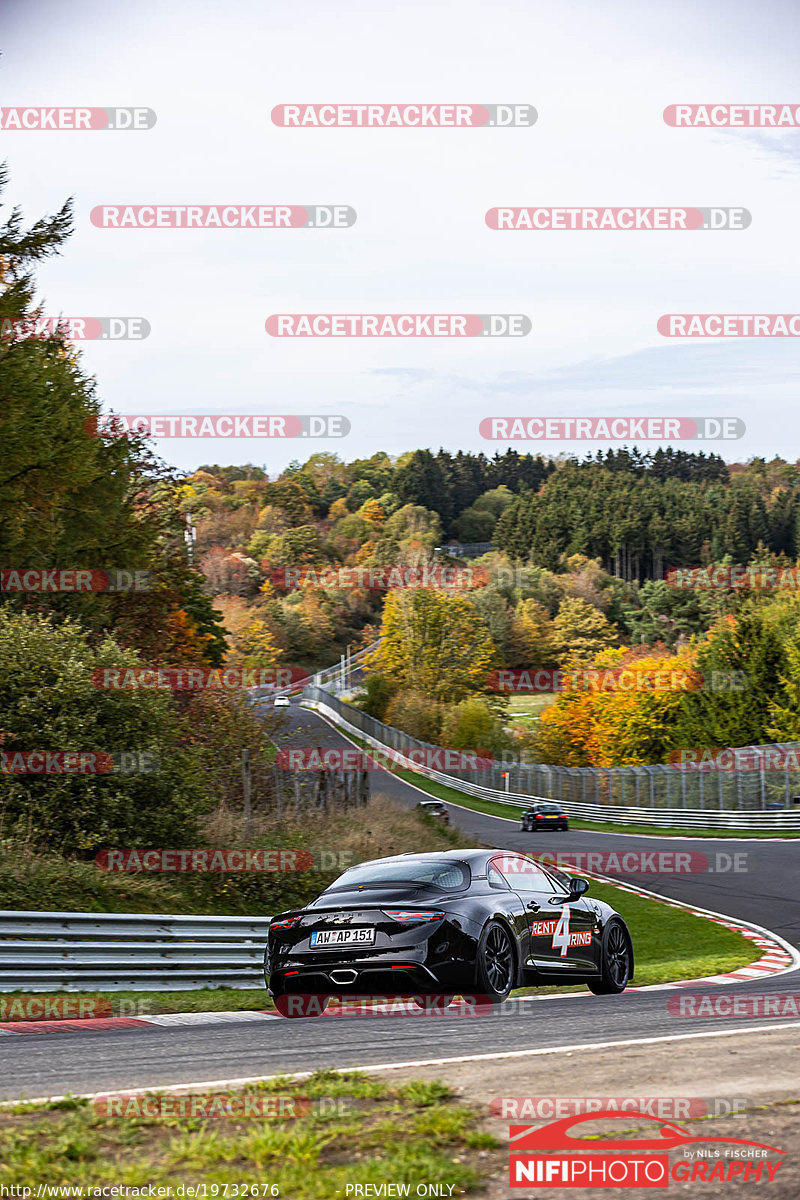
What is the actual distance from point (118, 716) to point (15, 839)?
257 centimetres

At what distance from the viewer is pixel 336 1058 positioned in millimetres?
6336

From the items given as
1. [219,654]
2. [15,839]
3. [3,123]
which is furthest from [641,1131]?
[219,654]

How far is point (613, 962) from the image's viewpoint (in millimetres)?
11078

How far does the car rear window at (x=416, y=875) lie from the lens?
9.30 meters
